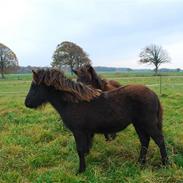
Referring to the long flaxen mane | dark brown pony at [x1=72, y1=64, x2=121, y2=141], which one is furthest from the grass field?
dark brown pony at [x1=72, y1=64, x2=121, y2=141]

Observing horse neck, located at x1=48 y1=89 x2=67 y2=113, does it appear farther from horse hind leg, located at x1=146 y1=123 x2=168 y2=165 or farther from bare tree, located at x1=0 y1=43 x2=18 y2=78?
bare tree, located at x1=0 y1=43 x2=18 y2=78

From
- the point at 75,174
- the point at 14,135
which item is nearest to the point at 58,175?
the point at 75,174

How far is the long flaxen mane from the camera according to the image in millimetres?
5602

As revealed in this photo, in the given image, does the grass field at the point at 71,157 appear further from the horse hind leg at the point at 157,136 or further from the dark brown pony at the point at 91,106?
the dark brown pony at the point at 91,106

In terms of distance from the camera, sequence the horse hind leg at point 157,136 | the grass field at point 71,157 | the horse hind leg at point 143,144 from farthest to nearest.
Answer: the horse hind leg at point 143,144 → the horse hind leg at point 157,136 → the grass field at point 71,157

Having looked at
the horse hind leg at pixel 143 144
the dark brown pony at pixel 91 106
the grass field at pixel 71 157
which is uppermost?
the dark brown pony at pixel 91 106

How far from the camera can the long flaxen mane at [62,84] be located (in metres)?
5.60

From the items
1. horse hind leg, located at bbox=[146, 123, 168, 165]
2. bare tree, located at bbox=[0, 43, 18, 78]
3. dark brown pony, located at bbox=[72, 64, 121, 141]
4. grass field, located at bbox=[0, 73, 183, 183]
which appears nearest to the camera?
grass field, located at bbox=[0, 73, 183, 183]

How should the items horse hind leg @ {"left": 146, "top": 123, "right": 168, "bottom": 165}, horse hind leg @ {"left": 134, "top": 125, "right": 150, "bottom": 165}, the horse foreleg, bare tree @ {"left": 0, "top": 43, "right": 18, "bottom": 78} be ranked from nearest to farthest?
the horse foreleg → horse hind leg @ {"left": 146, "top": 123, "right": 168, "bottom": 165} → horse hind leg @ {"left": 134, "top": 125, "right": 150, "bottom": 165} → bare tree @ {"left": 0, "top": 43, "right": 18, "bottom": 78}

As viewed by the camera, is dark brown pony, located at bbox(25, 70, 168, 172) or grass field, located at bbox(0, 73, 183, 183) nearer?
grass field, located at bbox(0, 73, 183, 183)

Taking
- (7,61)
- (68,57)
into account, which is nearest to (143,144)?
(68,57)

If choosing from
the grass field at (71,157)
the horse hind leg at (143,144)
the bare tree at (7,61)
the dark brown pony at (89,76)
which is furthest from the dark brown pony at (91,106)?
the bare tree at (7,61)

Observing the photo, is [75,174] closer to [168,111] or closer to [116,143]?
[116,143]

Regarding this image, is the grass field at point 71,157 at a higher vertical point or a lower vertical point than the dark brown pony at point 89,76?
lower
